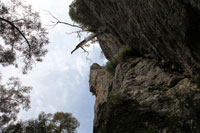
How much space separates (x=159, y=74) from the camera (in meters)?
6.28

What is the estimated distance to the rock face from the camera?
4016mm

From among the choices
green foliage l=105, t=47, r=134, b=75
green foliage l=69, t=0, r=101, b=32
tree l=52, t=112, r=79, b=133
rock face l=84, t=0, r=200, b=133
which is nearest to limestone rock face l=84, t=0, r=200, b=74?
rock face l=84, t=0, r=200, b=133

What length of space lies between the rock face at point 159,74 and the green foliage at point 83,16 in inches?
295

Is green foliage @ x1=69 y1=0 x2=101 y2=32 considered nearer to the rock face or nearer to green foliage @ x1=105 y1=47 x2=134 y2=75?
green foliage @ x1=105 y1=47 x2=134 y2=75

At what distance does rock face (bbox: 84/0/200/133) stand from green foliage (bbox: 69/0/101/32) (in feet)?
24.6

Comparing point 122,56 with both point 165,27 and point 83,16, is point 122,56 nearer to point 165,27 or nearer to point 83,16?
point 165,27

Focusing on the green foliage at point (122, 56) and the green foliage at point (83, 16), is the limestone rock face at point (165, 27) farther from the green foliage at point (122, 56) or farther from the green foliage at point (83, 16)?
the green foliage at point (83, 16)

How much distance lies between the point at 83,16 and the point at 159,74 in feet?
39.2

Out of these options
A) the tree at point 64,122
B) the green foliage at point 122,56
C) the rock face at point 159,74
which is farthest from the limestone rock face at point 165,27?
the tree at point 64,122

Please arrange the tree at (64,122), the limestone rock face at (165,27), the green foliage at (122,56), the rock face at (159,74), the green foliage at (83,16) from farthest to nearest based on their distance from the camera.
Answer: the tree at (64,122), the green foliage at (83,16), the green foliage at (122,56), the limestone rock face at (165,27), the rock face at (159,74)

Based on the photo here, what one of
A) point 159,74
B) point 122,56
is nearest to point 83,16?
point 122,56

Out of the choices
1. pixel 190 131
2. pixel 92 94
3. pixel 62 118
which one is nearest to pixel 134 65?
pixel 190 131

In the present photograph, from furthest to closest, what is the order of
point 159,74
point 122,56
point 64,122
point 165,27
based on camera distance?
1. point 64,122
2. point 122,56
3. point 159,74
4. point 165,27

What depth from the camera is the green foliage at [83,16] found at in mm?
15055
